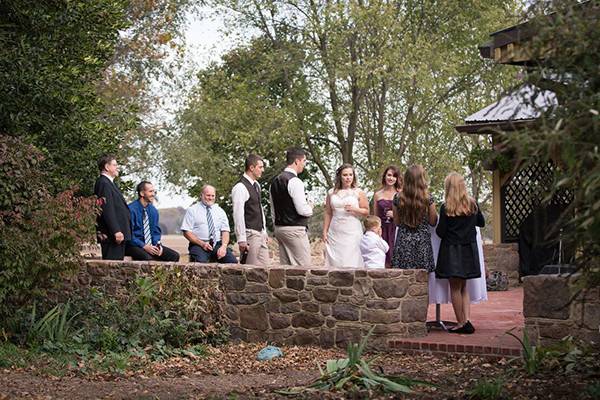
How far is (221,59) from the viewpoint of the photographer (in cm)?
3064

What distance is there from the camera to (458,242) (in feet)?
34.0

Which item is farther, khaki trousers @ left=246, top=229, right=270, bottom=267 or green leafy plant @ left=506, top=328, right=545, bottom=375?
khaki trousers @ left=246, top=229, right=270, bottom=267

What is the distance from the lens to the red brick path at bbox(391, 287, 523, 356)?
9.51 metres

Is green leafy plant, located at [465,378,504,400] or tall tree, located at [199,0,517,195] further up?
tall tree, located at [199,0,517,195]

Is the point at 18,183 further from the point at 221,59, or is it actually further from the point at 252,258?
the point at 221,59

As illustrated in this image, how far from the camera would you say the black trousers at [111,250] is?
1263 centimetres

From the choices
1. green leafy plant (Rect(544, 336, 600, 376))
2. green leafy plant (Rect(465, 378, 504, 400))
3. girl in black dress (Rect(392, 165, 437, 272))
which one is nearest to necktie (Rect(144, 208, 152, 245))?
girl in black dress (Rect(392, 165, 437, 272))

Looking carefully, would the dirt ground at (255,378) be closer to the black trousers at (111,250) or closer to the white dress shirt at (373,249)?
the white dress shirt at (373,249)

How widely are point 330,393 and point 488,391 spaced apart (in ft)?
3.53

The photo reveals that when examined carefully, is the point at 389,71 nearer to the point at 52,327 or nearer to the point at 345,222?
the point at 345,222

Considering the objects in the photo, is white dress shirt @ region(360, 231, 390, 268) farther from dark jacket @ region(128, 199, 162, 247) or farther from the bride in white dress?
dark jacket @ region(128, 199, 162, 247)

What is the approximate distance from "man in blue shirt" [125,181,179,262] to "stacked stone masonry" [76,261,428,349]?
197 centimetres

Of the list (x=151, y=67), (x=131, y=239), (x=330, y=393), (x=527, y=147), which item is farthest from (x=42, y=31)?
(x=151, y=67)

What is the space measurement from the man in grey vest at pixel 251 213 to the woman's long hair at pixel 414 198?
2.32 meters
